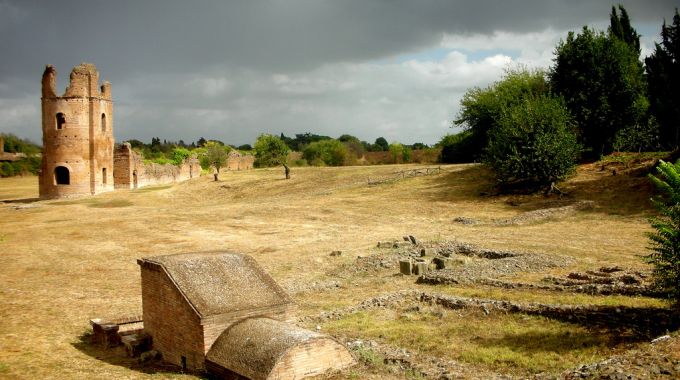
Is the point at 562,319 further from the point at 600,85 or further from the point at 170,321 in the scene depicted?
the point at 600,85

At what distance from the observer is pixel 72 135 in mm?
40312

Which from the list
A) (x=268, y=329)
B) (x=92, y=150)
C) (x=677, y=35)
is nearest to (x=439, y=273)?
(x=268, y=329)

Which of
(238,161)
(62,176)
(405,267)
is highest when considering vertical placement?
(238,161)

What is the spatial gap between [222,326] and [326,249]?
36.8ft

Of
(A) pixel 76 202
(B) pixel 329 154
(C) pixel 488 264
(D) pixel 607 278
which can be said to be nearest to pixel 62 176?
(A) pixel 76 202

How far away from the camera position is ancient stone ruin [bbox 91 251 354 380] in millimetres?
7031

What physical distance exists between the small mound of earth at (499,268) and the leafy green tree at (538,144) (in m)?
13.6

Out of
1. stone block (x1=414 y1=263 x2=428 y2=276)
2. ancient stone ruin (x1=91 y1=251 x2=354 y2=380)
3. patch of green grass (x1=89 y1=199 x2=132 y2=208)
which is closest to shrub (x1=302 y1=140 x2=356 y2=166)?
patch of green grass (x1=89 y1=199 x2=132 y2=208)

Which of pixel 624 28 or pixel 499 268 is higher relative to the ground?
pixel 624 28

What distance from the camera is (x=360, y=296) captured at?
1291 cm

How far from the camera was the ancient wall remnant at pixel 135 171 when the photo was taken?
4484 centimetres

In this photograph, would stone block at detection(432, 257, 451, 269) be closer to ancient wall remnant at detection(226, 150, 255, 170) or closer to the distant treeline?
ancient wall remnant at detection(226, 150, 255, 170)

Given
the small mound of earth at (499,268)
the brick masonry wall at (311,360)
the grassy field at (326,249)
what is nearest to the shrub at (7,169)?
the grassy field at (326,249)

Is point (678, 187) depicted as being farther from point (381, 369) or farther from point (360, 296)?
point (360, 296)
